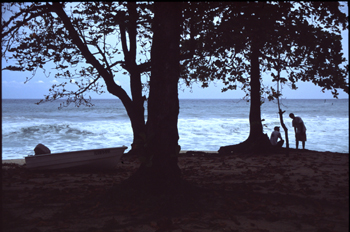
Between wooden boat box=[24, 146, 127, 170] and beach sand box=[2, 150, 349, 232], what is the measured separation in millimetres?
1095

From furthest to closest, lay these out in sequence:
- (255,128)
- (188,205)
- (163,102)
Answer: (255,128) → (163,102) → (188,205)

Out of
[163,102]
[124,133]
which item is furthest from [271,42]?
[124,133]

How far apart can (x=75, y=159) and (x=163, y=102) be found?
5846mm

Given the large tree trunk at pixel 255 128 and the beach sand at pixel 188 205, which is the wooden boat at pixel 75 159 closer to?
the beach sand at pixel 188 205

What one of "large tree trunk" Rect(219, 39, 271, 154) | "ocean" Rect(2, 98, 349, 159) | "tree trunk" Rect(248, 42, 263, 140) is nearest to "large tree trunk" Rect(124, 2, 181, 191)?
"ocean" Rect(2, 98, 349, 159)

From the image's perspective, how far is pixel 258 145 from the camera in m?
16.2

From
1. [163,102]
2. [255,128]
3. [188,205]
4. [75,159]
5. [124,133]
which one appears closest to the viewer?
[188,205]

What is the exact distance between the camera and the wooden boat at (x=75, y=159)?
37.2ft

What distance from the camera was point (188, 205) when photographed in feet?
21.6

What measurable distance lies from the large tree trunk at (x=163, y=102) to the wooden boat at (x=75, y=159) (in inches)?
172

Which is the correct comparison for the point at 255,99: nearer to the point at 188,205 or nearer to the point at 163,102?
the point at 163,102

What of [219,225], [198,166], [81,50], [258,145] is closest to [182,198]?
[219,225]

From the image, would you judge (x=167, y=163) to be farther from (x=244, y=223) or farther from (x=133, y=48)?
(x=133, y=48)

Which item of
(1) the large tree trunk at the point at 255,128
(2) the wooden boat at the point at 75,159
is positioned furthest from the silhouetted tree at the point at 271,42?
(2) the wooden boat at the point at 75,159
